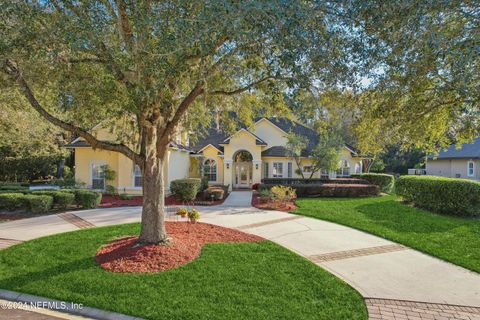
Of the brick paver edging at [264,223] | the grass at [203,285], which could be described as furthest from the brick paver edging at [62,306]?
the brick paver edging at [264,223]

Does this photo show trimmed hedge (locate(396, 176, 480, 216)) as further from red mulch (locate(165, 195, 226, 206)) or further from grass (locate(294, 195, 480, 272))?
red mulch (locate(165, 195, 226, 206))

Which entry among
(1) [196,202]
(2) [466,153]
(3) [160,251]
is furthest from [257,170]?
(2) [466,153]

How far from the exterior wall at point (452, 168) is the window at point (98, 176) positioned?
35667mm

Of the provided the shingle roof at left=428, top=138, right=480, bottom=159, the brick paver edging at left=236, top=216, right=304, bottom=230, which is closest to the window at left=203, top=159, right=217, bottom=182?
the brick paver edging at left=236, top=216, right=304, bottom=230

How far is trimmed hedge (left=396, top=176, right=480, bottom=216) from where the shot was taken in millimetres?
12609

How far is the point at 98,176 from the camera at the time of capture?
19.9 m

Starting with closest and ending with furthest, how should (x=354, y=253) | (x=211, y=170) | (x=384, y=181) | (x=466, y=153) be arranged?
(x=354, y=253), (x=384, y=181), (x=211, y=170), (x=466, y=153)

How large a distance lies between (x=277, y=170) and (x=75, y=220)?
17880 millimetres

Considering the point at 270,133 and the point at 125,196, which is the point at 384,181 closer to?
the point at 270,133

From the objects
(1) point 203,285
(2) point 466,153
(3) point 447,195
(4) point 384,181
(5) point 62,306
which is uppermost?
(2) point 466,153

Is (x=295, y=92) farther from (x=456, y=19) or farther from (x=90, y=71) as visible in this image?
(x=90, y=71)

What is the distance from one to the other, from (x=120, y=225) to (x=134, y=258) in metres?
4.27

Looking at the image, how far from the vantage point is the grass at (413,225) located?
802cm

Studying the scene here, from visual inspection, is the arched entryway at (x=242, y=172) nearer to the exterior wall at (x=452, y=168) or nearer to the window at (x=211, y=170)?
the window at (x=211, y=170)
